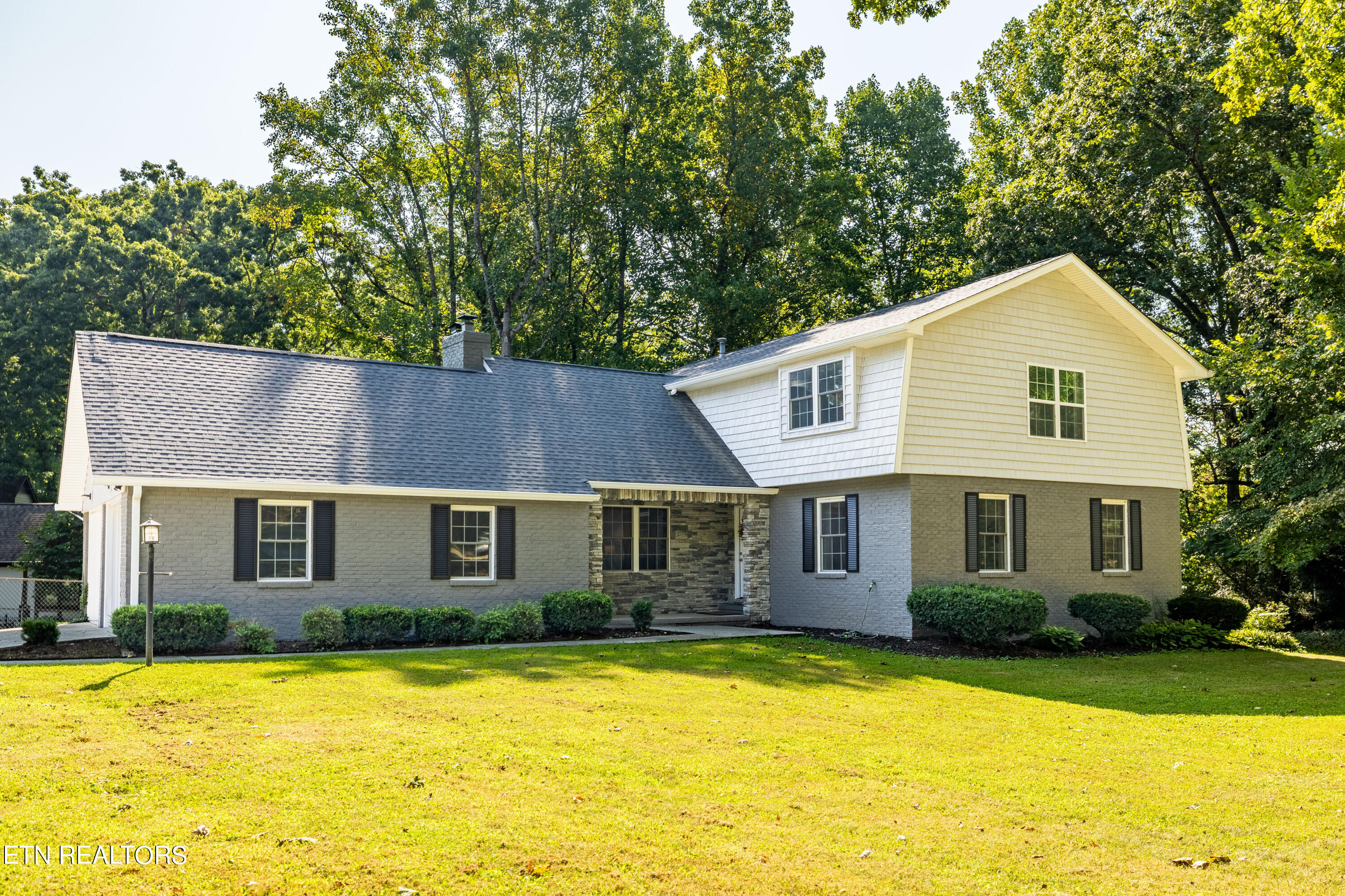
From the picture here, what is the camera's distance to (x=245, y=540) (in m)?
15.3

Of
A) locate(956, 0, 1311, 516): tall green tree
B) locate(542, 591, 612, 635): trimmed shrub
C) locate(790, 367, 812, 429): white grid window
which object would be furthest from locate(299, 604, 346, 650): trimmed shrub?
locate(956, 0, 1311, 516): tall green tree

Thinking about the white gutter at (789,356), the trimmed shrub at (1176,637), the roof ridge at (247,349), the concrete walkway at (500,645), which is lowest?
the trimmed shrub at (1176,637)

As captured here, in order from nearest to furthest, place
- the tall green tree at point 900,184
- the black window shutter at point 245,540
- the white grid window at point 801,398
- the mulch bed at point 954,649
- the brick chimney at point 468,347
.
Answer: the black window shutter at point 245,540
the mulch bed at point 954,649
the white grid window at point 801,398
the brick chimney at point 468,347
the tall green tree at point 900,184

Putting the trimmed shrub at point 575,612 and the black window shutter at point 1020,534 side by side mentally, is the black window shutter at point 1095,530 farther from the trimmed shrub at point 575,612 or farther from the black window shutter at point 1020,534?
the trimmed shrub at point 575,612

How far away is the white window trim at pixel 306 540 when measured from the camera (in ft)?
50.7

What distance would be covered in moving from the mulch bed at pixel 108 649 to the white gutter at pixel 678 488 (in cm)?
339

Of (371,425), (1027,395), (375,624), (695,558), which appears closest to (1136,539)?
(1027,395)

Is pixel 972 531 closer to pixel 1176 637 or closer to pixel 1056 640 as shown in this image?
pixel 1056 640

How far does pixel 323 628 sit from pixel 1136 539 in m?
14.9

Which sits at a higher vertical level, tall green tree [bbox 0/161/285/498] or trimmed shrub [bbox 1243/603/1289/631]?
tall green tree [bbox 0/161/285/498]

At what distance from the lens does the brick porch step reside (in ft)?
61.9

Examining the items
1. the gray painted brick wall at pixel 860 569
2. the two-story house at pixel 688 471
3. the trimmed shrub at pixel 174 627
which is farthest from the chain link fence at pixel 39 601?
the gray painted brick wall at pixel 860 569

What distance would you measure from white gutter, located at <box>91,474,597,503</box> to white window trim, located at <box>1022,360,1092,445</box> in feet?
25.8

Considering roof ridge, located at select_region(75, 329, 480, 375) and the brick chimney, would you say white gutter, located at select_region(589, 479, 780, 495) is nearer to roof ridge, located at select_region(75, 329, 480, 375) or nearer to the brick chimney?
roof ridge, located at select_region(75, 329, 480, 375)
